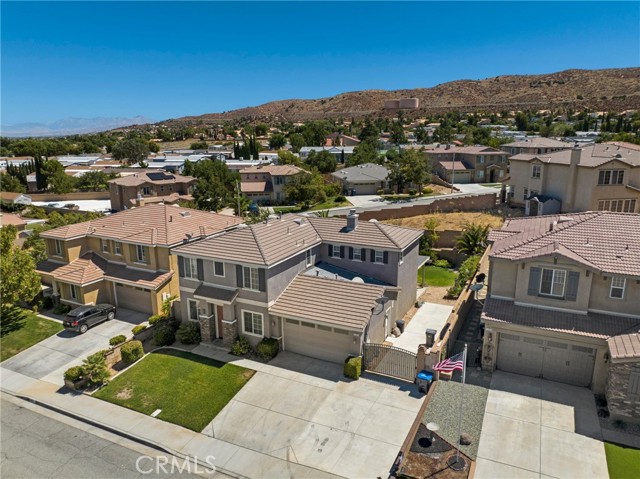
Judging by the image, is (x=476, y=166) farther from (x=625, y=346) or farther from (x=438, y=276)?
(x=625, y=346)

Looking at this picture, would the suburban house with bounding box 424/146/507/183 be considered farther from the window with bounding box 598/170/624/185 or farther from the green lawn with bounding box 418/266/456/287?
the green lawn with bounding box 418/266/456/287

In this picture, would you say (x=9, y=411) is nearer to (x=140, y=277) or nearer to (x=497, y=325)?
(x=140, y=277)

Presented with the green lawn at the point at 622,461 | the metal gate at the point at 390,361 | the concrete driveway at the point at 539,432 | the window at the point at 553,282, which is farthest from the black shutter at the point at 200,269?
the green lawn at the point at 622,461

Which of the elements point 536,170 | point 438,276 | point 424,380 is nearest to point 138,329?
point 424,380

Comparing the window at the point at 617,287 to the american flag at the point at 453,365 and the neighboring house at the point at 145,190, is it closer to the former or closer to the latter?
the american flag at the point at 453,365

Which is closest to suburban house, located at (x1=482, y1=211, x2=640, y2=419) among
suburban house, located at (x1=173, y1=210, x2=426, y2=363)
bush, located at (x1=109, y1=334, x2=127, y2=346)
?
suburban house, located at (x1=173, y1=210, x2=426, y2=363)

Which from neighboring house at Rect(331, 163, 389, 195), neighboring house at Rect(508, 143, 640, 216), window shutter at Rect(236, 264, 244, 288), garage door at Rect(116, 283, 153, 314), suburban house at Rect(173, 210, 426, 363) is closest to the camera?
suburban house at Rect(173, 210, 426, 363)
